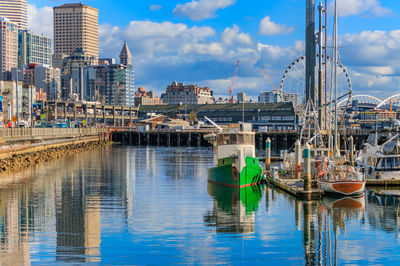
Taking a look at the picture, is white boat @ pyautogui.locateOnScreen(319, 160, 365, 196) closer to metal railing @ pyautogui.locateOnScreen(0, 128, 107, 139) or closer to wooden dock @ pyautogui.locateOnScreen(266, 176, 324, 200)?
wooden dock @ pyautogui.locateOnScreen(266, 176, 324, 200)

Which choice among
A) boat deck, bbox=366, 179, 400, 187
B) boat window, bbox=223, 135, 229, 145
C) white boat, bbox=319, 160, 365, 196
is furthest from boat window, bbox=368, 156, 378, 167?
boat window, bbox=223, 135, 229, 145

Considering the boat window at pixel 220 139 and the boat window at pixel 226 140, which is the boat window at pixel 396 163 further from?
the boat window at pixel 220 139

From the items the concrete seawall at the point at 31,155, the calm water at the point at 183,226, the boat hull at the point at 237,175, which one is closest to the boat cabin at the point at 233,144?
the boat hull at the point at 237,175

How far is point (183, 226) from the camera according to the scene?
118 feet

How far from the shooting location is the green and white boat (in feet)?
174

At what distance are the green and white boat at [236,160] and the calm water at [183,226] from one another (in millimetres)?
1525

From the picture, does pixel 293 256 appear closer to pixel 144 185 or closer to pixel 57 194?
pixel 57 194

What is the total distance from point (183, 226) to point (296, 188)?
17.0 metres

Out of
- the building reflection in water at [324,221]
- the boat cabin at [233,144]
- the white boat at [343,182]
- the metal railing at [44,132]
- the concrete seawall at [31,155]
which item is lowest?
the building reflection in water at [324,221]

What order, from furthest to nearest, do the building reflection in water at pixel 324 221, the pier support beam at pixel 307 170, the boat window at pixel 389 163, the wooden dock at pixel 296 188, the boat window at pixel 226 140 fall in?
the boat window at pixel 389 163, the boat window at pixel 226 140, the wooden dock at pixel 296 188, the pier support beam at pixel 307 170, the building reflection in water at pixel 324 221

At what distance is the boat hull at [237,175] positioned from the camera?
53344 millimetres

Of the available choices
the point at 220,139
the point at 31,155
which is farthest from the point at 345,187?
the point at 31,155

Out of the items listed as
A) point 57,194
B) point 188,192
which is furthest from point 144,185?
point 57,194

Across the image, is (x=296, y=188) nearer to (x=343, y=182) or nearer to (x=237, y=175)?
(x=343, y=182)
